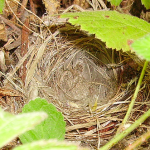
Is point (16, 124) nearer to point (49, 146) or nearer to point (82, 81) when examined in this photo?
point (49, 146)

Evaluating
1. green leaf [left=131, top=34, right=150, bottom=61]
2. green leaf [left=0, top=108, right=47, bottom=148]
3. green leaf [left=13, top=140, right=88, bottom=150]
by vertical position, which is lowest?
green leaf [left=13, top=140, right=88, bottom=150]

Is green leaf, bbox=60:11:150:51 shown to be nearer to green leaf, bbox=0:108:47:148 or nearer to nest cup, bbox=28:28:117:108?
nest cup, bbox=28:28:117:108

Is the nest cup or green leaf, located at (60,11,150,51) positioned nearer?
green leaf, located at (60,11,150,51)

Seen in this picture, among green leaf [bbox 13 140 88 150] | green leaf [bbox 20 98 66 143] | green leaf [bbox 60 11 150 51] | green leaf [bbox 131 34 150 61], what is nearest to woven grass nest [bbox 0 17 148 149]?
green leaf [bbox 20 98 66 143]

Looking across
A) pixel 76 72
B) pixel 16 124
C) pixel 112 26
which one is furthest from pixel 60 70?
pixel 16 124

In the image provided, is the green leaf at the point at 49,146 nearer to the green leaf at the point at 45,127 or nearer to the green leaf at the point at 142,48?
the green leaf at the point at 142,48

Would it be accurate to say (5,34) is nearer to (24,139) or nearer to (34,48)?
(34,48)

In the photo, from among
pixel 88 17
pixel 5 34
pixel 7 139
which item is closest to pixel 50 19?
pixel 5 34
